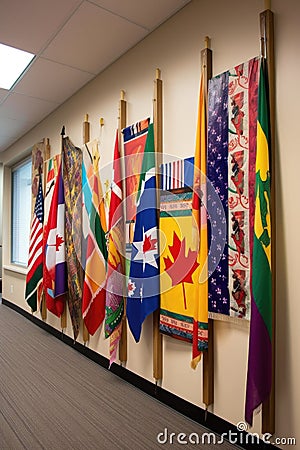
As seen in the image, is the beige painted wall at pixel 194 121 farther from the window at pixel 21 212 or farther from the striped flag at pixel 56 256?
the window at pixel 21 212

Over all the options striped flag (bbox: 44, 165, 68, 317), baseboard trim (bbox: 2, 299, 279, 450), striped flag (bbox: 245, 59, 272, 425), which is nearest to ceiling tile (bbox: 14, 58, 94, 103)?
striped flag (bbox: 44, 165, 68, 317)

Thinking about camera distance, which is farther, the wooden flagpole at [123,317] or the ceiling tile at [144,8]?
the wooden flagpole at [123,317]

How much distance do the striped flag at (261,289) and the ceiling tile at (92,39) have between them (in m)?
1.22

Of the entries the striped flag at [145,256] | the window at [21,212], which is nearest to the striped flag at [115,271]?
the striped flag at [145,256]

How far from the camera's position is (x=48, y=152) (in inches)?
158

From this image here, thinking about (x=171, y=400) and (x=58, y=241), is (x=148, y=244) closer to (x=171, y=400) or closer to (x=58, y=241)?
(x=171, y=400)

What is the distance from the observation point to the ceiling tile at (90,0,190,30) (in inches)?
82.2

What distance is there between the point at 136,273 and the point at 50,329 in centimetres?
198

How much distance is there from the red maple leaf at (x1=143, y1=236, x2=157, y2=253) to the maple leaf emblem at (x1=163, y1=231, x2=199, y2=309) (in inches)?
4.1

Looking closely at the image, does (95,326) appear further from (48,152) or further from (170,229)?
(48,152)

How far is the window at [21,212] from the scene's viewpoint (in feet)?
16.9

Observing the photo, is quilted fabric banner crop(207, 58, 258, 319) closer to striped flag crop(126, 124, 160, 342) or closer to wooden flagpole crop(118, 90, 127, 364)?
striped flag crop(126, 124, 160, 342)

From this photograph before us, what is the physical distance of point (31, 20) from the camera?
224 cm

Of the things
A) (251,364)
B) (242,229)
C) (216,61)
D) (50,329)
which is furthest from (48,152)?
(251,364)
